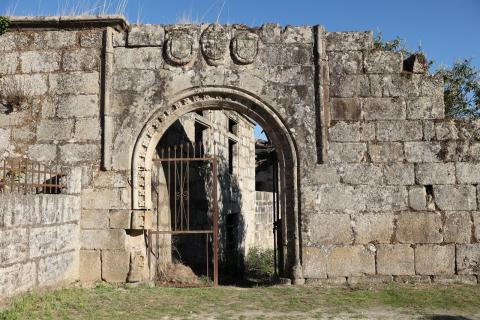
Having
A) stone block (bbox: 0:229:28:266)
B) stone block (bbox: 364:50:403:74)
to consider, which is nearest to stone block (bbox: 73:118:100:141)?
stone block (bbox: 0:229:28:266)

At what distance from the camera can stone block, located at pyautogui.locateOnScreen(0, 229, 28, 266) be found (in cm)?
468

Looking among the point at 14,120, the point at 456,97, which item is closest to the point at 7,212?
the point at 14,120

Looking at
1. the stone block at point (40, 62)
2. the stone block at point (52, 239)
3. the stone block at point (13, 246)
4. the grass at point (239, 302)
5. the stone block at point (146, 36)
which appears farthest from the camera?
the stone block at point (40, 62)

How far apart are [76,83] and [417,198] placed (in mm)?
5132

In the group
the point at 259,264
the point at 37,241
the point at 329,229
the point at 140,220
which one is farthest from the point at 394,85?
the point at 259,264

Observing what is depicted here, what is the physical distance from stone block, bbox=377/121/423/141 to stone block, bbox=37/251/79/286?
4540 mm

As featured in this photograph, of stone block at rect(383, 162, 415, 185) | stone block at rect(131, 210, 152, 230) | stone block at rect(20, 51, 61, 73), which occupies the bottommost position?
stone block at rect(131, 210, 152, 230)

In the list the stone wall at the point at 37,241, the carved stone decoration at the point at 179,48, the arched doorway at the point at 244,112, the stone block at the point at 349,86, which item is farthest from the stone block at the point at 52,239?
the stone block at the point at 349,86

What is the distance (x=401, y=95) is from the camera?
22.2ft

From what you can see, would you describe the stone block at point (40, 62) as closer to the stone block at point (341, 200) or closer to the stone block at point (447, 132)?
the stone block at point (341, 200)

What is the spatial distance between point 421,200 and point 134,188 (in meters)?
3.99

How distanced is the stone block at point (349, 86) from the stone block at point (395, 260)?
215 centimetres

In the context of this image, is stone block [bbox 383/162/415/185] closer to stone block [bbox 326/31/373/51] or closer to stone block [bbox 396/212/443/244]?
stone block [bbox 396/212/443/244]

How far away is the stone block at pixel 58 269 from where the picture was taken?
557 cm
